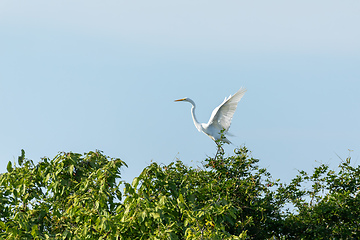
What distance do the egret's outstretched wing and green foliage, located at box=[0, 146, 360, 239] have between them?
15.0ft

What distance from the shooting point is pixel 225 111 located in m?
15.3

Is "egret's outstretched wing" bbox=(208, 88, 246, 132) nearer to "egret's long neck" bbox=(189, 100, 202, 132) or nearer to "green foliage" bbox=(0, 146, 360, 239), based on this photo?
"egret's long neck" bbox=(189, 100, 202, 132)

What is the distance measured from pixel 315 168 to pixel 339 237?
1.42 metres

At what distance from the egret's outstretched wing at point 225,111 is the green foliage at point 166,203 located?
15.0ft

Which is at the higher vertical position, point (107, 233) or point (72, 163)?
point (72, 163)

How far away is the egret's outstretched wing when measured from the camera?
49.2 feet

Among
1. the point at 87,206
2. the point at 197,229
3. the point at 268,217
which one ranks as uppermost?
the point at 268,217

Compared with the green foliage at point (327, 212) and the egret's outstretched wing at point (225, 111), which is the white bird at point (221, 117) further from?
the green foliage at point (327, 212)

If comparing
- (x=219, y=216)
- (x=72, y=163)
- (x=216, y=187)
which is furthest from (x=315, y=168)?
(x=72, y=163)

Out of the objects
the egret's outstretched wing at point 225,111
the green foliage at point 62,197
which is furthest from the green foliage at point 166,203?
the egret's outstretched wing at point 225,111

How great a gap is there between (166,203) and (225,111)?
28.0 ft

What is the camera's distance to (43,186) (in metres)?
8.25

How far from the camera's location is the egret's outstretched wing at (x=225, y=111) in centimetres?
1500

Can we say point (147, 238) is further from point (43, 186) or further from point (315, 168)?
point (315, 168)
